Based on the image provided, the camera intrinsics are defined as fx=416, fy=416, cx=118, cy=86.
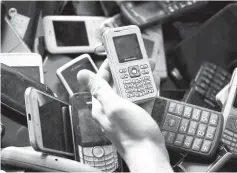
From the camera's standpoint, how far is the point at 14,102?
75 centimetres

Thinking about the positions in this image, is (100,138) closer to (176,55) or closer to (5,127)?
(5,127)

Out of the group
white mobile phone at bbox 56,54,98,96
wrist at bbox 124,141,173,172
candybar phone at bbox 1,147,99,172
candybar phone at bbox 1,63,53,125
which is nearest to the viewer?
wrist at bbox 124,141,173,172

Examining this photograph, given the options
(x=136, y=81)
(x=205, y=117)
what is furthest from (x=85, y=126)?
(x=205, y=117)

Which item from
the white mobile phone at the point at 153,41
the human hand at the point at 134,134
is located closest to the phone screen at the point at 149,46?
the white mobile phone at the point at 153,41

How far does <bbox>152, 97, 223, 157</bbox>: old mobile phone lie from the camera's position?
2.45 feet

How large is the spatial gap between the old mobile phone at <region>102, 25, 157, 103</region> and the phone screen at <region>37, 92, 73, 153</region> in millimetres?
121

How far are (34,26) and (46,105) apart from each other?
11.6 inches

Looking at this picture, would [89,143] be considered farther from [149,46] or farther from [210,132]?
[149,46]

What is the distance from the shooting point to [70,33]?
37.5 inches

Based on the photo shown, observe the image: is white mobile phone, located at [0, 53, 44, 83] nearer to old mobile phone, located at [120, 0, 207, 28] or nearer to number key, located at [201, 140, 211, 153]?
old mobile phone, located at [120, 0, 207, 28]

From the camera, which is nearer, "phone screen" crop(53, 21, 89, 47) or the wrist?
the wrist

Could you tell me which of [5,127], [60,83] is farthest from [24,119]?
[60,83]

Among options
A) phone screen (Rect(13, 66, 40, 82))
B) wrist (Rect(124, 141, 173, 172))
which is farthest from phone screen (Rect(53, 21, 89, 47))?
wrist (Rect(124, 141, 173, 172))

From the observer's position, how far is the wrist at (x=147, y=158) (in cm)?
55
